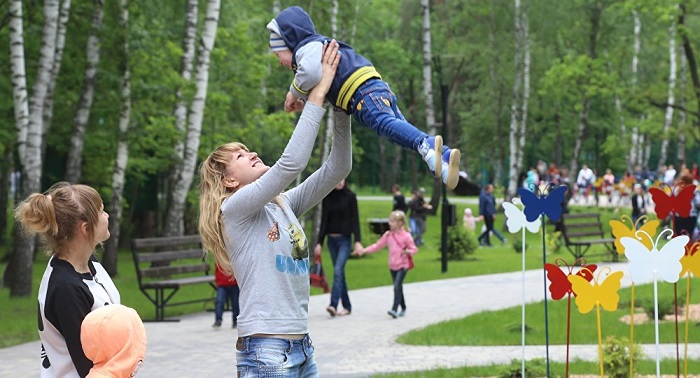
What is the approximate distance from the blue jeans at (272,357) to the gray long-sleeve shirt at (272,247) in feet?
0.14

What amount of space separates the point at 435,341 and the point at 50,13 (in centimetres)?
903

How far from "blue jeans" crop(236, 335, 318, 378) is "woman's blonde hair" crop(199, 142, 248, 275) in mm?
401

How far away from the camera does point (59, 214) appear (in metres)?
4.38

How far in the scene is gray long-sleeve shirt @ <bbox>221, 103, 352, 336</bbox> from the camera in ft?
15.8

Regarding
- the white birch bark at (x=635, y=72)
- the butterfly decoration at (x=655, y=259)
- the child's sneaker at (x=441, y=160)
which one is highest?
the white birch bark at (x=635, y=72)

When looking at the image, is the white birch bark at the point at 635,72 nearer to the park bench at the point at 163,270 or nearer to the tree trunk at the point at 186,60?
the tree trunk at the point at 186,60

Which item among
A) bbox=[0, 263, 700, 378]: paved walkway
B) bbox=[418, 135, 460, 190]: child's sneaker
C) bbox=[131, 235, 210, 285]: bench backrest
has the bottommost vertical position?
bbox=[0, 263, 700, 378]: paved walkway

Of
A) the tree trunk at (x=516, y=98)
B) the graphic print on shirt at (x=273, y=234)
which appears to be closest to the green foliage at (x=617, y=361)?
the graphic print on shirt at (x=273, y=234)

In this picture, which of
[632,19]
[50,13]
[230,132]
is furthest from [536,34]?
[50,13]

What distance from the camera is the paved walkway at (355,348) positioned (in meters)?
11.3

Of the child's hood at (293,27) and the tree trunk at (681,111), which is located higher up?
the tree trunk at (681,111)


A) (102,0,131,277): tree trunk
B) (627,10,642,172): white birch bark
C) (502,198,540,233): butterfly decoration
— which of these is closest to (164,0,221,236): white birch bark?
(102,0,131,277): tree trunk

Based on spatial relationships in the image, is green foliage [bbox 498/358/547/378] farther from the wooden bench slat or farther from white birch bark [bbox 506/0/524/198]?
white birch bark [bbox 506/0/524/198]

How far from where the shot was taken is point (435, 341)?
42.8ft
